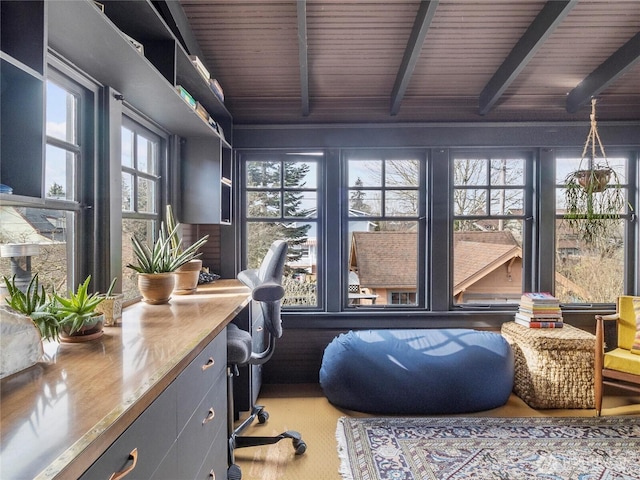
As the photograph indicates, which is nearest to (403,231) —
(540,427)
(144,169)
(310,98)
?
(310,98)

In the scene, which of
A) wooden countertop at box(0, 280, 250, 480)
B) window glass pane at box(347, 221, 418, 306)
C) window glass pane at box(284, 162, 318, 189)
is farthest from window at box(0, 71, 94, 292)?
window glass pane at box(347, 221, 418, 306)

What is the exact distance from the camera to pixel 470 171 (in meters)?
3.22

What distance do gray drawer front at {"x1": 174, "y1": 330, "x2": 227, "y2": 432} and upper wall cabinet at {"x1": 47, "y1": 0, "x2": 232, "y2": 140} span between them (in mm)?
1221

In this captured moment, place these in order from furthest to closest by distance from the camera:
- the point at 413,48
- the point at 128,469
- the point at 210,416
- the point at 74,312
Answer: the point at 413,48
the point at 210,416
the point at 74,312
the point at 128,469

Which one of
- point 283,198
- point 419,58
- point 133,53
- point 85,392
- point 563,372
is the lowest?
point 563,372

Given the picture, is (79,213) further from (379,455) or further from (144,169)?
(379,455)

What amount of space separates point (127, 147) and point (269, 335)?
4.53ft

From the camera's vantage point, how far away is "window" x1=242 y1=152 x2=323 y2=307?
3.21 m

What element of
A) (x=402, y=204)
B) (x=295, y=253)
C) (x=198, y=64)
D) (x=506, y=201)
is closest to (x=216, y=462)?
(x=295, y=253)

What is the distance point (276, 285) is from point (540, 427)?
207cm

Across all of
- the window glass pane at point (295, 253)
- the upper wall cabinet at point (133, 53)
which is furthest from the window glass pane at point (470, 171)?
A: the upper wall cabinet at point (133, 53)

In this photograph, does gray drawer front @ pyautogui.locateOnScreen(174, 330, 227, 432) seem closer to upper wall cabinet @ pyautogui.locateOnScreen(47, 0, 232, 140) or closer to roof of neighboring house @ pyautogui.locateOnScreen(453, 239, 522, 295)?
upper wall cabinet @ pyautogui.locateOnScreen(47, 0, 232, 140)

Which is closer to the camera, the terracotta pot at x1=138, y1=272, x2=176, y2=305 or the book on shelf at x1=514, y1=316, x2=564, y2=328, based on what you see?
the terracotta pot at x1=138, y1=272, x2=176, y2=305

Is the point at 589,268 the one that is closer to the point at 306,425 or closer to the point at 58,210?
the point at 306,425
